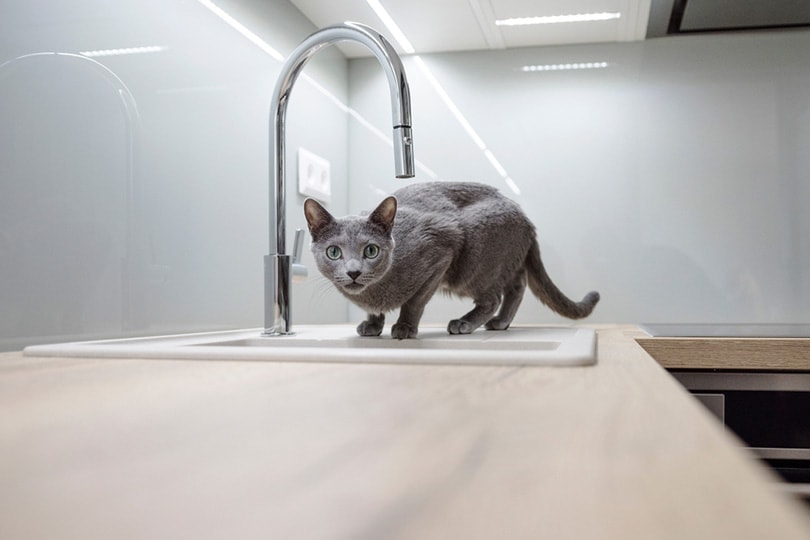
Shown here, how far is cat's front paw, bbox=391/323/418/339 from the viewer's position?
3.73 ft

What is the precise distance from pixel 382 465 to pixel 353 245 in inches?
32.0

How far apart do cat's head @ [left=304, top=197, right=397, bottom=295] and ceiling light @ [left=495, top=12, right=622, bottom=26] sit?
1.07m

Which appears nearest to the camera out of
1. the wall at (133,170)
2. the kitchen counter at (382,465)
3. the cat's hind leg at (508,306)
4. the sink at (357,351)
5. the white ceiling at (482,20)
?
the kitchen counter at (382,465)

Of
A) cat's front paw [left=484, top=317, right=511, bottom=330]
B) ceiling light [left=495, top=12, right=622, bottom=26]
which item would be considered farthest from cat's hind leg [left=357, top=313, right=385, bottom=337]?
ceiling light [left=495, top=12, right=622, bottom=26]

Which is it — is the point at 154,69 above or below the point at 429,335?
above

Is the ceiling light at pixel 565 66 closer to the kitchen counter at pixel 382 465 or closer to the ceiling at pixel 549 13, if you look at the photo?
the ceiling at pixel 549 13

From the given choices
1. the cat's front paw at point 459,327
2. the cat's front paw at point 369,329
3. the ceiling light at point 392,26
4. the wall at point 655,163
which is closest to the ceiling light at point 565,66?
the wall at point 655,163

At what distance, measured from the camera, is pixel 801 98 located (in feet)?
6.43

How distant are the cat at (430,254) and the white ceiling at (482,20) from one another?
694mm

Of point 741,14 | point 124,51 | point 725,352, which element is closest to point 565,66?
point 741,14

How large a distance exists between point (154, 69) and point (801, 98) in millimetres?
1740

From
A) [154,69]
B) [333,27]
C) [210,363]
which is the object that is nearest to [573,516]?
[210,363]

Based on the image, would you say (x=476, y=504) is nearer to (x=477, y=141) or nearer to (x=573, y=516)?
(x=573, y=516)

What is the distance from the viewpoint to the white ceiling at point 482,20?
184 cm
